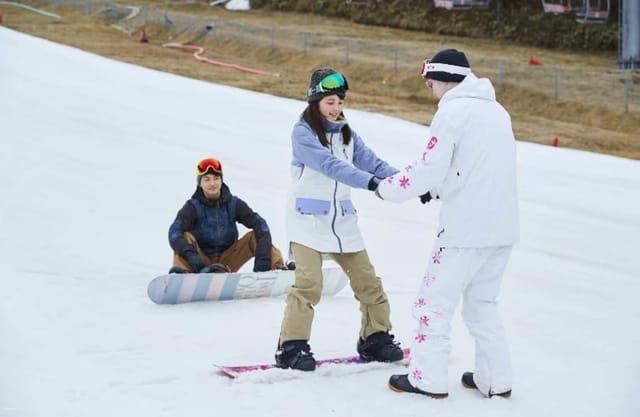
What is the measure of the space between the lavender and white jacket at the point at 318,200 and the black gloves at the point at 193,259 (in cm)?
188

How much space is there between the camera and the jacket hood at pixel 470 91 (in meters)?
5.93

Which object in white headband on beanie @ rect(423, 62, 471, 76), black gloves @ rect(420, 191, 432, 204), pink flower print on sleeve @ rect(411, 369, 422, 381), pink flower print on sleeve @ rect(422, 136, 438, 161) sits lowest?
pink flower print on sleeve @ rect(411, 369, 422, 381)

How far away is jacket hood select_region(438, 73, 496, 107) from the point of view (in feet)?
19.5

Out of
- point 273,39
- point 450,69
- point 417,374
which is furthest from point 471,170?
point 273,39

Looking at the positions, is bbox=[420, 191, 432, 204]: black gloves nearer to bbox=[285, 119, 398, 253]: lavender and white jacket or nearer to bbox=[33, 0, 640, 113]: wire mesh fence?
bbox=[285, 119, 398, 253]: lavender and white jacket

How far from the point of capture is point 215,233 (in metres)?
8.73

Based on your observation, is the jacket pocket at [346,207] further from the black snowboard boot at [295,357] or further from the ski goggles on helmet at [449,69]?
the ski goggles on helmet at [449,69]

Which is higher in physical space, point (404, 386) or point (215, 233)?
point (215, 233)

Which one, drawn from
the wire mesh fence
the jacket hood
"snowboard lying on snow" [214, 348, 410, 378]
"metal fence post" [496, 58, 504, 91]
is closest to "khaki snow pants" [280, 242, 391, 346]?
"snowboard lying on snow" [214, 348, 410, 378]

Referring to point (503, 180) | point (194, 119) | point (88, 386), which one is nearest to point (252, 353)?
point (88, 386)

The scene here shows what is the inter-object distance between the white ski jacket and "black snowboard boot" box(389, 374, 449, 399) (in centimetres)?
85

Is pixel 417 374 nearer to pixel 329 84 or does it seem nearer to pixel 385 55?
pixel 329 84

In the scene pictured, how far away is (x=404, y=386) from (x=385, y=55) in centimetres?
2856

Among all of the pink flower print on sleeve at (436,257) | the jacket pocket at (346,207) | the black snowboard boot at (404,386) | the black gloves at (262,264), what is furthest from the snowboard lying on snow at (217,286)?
the pink flower print on sleeve at (436,257)
